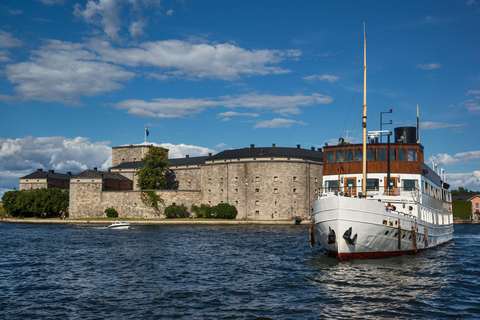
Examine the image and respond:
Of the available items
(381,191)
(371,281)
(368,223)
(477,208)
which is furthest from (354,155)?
(477,208)

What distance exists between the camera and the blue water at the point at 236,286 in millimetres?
16031

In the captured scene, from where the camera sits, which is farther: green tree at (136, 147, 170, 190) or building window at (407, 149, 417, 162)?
green tree at (136, 147, 170, 190)

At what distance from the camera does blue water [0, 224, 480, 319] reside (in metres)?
16.0

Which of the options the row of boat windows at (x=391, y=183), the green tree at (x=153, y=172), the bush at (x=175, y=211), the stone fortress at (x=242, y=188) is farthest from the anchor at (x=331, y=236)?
the green tree at (x=153, y=172)

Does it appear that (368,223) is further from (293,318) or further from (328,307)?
(293,318)

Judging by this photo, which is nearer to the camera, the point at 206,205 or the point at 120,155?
Answer: the point at 206,205

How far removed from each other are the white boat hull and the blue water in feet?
2.60

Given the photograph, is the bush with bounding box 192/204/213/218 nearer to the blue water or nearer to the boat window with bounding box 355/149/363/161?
the blue water

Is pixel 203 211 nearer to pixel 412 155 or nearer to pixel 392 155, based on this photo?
pixel 392 155

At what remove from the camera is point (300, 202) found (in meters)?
83.6

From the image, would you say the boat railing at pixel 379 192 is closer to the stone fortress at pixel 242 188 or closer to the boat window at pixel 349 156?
the boat window at pixel 349 156

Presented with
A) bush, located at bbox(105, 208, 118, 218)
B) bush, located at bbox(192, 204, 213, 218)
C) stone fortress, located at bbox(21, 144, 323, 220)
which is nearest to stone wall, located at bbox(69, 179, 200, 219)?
stone fortress, located at bbox(21, 144, 323, 220)

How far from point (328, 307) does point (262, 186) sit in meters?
68.3

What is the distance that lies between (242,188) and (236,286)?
66098 millimetres
